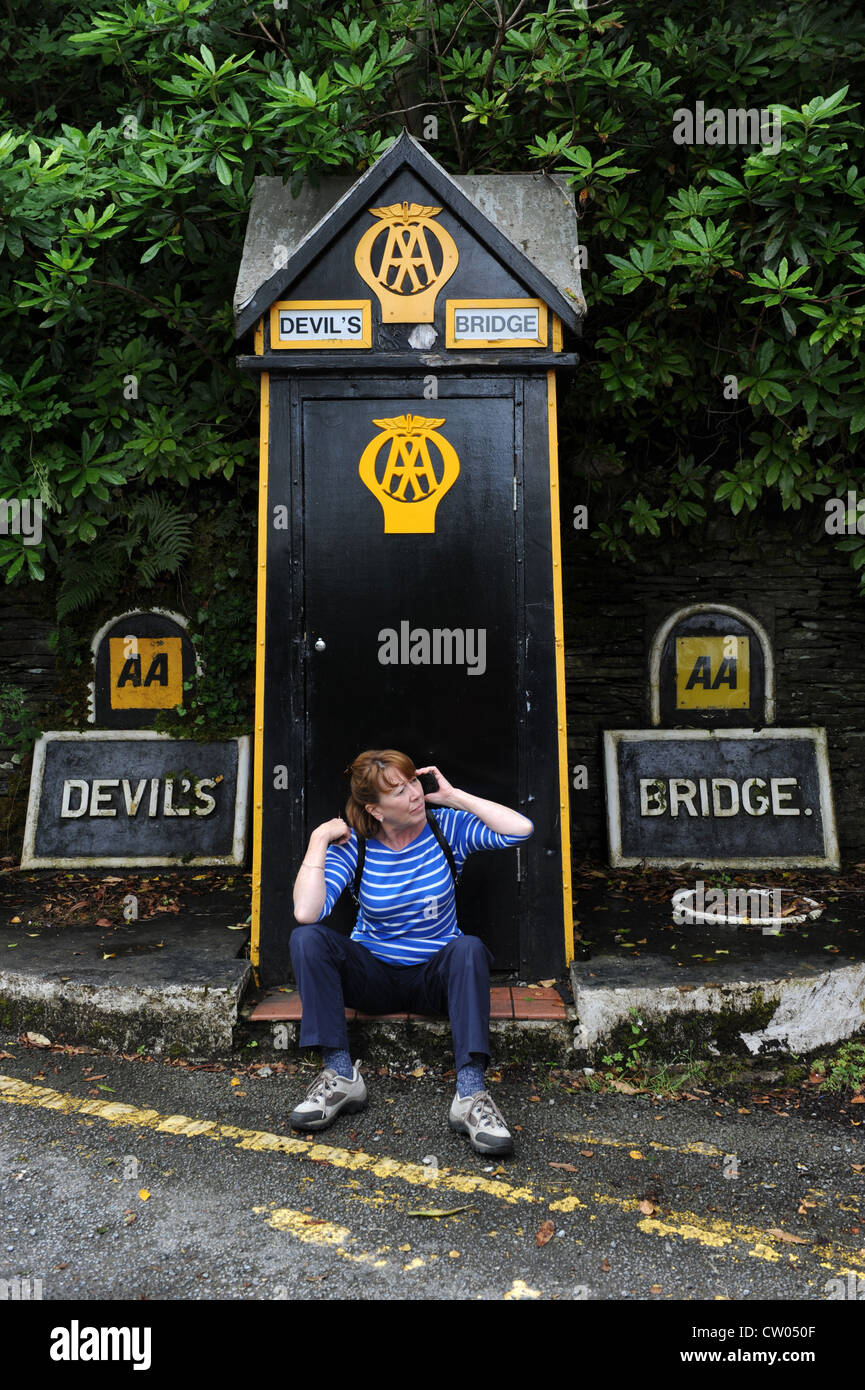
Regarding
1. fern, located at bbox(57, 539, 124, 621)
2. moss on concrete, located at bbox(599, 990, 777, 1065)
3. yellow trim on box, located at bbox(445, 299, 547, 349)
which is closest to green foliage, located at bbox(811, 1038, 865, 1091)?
moss on concrete, located at bbox(599, 990, 777, 1065)

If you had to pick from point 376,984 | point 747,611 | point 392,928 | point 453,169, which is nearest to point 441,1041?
point 376,984

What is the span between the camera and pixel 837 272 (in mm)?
5305

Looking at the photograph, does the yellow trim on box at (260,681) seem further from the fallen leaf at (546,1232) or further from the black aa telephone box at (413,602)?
the fallen leaf at (546,1232)

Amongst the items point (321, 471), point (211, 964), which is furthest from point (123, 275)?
point (211, 964)

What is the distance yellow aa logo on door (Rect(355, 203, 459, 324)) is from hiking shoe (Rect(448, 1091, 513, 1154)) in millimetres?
3185

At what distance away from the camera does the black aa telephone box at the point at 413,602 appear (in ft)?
14.8

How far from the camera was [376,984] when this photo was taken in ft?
13.4

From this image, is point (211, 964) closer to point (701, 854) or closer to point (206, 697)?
point (206, 697)

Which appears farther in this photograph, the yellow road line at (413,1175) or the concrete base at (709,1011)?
the concrete base at (709,1011)

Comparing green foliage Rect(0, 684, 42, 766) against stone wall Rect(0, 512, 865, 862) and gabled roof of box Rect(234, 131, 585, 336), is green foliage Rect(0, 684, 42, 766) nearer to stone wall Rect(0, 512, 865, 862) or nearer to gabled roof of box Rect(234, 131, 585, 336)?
stone wall Rect(0, 512, 865, 862)

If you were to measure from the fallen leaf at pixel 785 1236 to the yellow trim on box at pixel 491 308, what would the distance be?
347cm

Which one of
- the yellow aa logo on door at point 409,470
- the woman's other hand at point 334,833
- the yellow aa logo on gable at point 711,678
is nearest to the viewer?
the woman's other hand at point 334,833

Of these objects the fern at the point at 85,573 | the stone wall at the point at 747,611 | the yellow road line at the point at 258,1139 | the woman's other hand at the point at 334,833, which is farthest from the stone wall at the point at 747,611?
the yellow road line at the point at 258,1139

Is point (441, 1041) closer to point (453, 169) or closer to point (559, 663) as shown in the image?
point (559, 663)
